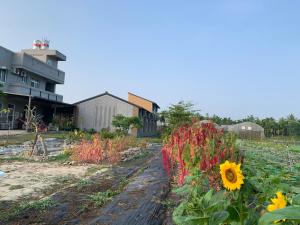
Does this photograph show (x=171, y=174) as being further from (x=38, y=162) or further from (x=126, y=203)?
(x=38, y=162)

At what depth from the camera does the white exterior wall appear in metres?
29.8

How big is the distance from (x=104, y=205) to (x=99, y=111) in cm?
2546

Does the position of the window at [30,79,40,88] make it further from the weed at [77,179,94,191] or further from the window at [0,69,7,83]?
the weed at [77,179,94,191]

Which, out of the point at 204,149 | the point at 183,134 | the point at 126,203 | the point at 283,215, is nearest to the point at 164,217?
the point at 126,203

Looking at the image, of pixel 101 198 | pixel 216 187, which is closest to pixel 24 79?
pixel 101 198

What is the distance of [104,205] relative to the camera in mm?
4887

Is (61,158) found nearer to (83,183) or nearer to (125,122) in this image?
(83,183)

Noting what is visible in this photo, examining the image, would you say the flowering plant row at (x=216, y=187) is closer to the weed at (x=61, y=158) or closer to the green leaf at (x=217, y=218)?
the green leaf at (x=217, y=218)

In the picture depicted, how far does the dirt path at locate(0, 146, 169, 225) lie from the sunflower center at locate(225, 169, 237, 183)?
237 centimetres

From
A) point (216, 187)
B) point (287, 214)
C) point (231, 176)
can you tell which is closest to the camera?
point (287, 214)

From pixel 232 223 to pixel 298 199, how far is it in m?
0.50

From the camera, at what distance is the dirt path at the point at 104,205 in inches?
163

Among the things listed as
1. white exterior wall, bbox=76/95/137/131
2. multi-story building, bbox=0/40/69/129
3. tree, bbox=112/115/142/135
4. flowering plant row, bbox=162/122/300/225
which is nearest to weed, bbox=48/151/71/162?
flowering plant row, bbox=162/122/300/225

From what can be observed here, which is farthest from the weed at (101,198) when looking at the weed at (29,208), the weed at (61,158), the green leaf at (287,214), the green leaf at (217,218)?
the weed at (61,158)
